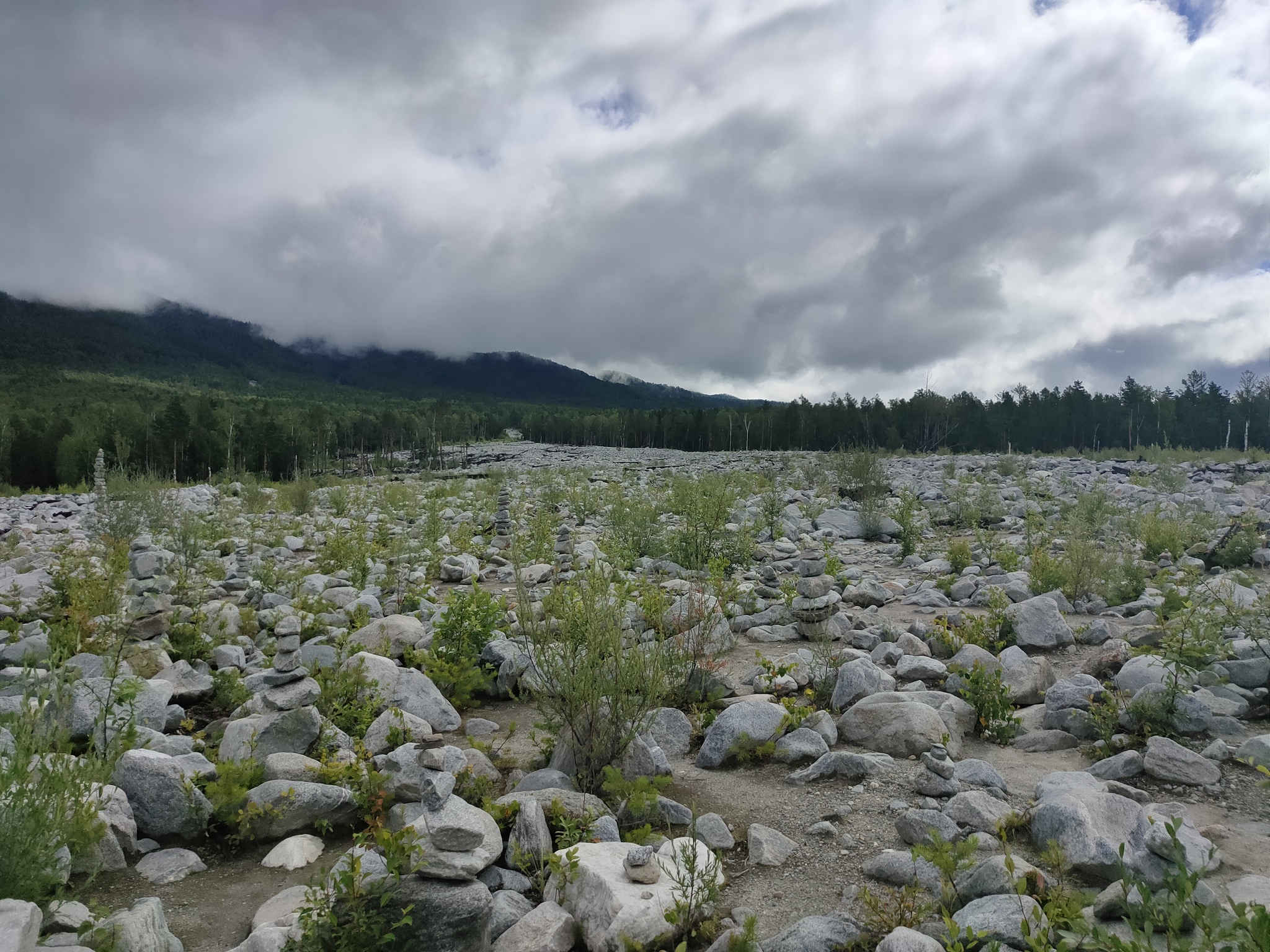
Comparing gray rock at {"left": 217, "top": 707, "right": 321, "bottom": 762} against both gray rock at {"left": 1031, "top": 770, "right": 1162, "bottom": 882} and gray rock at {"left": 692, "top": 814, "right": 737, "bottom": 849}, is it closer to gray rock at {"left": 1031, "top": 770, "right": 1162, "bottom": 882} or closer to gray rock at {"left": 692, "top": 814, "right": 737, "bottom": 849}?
gray rock at {"left": 692, "top": 814, "right": 737, "bottom": 849}

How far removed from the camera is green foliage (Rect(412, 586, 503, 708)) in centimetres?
641

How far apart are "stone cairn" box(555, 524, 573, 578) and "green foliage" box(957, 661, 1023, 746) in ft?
17.4

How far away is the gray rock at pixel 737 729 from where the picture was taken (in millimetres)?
5184

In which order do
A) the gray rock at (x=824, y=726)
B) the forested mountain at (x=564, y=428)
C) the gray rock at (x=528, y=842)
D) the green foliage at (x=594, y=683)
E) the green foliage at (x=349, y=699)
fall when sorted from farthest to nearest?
1. the forested mountain at (x=564, y=428)
2. the green foliage at (x=349, y=699)
3. the gray rock at (x=824, y=726)
4. the green foliage at (x=594, y=683)
5. the gray rock at (x=528, y=842)

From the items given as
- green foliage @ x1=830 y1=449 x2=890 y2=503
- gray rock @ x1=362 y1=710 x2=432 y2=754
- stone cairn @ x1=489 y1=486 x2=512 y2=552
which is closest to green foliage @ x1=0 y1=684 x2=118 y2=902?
gray rock @ x1=362 y1=710 x2=432 y2=754

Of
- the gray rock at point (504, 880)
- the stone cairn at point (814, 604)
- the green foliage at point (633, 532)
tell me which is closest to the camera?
the gray rock at point (504, 880)

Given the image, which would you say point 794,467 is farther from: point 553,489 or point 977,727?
point 977,727

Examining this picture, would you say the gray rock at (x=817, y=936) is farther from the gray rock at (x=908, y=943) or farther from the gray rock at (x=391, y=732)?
the gray rock at (x=391, y=732)

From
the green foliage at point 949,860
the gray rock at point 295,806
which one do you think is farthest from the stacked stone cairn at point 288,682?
the green foliage at point 949,860

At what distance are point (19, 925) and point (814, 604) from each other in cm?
717

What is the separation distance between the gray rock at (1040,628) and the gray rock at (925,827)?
4163mm

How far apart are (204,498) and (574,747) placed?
21929 millimetres

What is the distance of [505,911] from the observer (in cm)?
331

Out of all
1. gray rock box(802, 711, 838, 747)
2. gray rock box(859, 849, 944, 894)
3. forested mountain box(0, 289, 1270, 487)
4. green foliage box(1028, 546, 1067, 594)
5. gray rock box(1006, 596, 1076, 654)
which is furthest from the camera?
forested mountain box(0, 289, 1270, 487)
